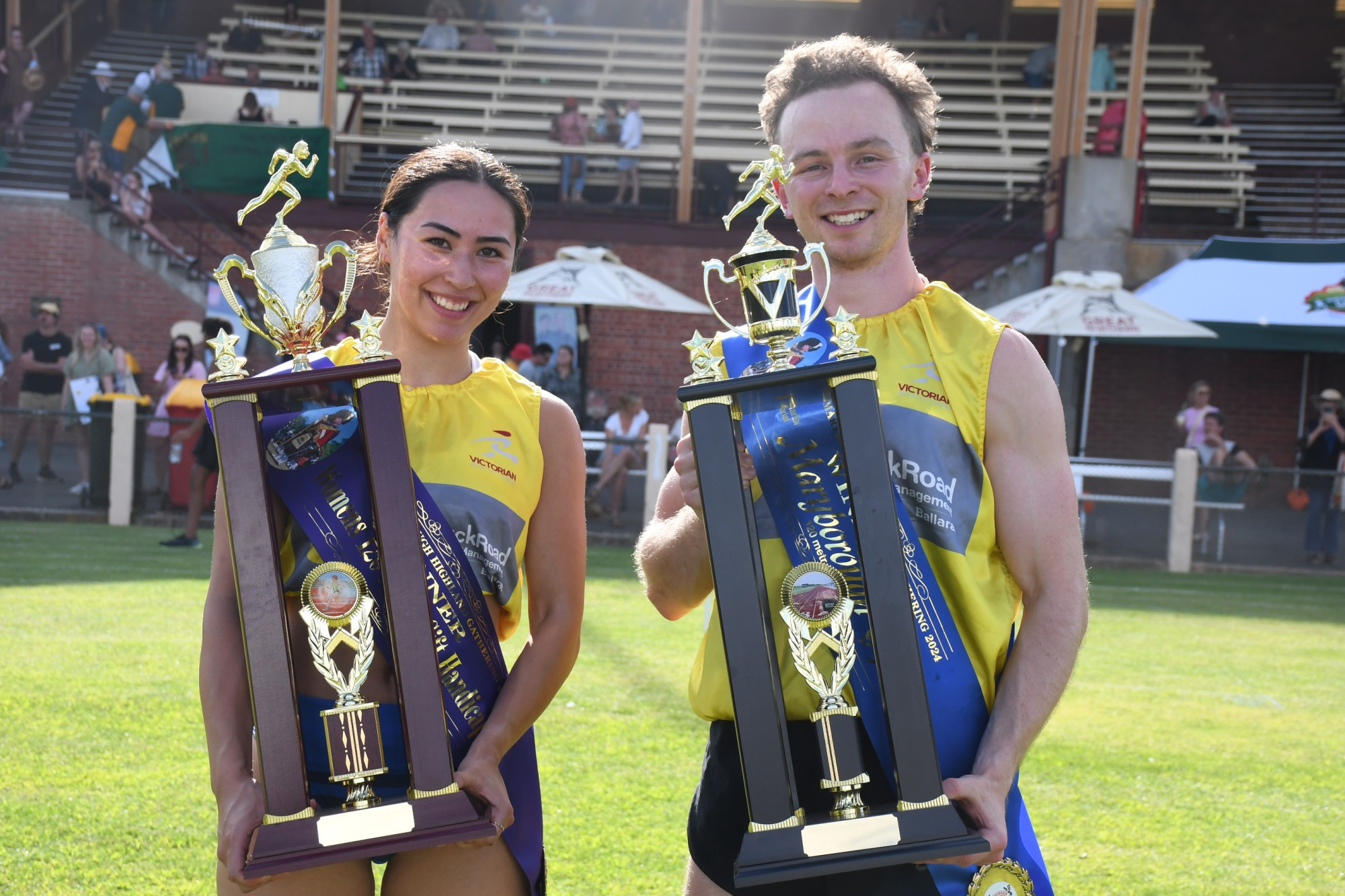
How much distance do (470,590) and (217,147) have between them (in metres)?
16.7

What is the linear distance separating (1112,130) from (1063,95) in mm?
1118

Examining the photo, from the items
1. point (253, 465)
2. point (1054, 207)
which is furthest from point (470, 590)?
point (1054, 207)

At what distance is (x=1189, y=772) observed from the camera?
5.57 meters

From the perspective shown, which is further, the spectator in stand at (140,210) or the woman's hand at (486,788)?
the spectator in stand at (140,210)

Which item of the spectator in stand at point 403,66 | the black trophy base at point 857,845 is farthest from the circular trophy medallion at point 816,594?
the spectator in stand at point 403,66

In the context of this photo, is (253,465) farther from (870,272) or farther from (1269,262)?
(1269,262)

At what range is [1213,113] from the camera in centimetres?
2030

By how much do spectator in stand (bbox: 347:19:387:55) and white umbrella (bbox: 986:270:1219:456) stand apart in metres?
12.7

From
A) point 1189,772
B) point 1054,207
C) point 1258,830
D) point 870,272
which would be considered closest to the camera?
point 870,272

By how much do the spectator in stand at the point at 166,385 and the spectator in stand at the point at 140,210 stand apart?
3374 mm

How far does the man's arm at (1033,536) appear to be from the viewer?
2.07m

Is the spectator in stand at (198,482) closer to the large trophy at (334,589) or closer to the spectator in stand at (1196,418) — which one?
the large trophy at (334,589)

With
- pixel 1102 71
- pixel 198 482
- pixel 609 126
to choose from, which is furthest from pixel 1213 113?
pixel 198 482

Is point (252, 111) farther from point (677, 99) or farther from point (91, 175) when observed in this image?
point (677, 99)
